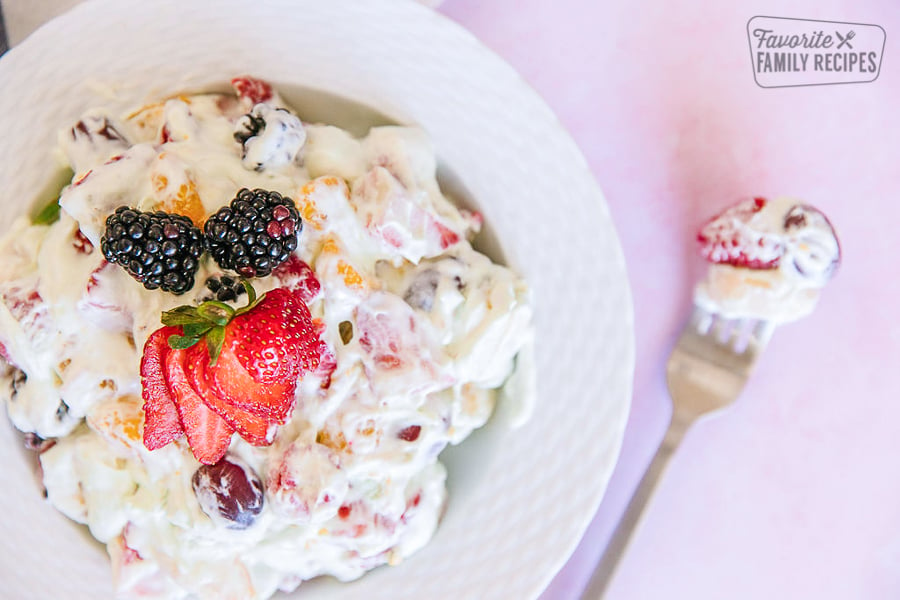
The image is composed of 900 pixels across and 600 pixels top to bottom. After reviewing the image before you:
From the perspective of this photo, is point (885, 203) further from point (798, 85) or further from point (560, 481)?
point (560, 481)

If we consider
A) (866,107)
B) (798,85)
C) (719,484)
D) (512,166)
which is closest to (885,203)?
(866,107)

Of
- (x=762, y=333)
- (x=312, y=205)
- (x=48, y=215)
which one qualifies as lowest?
(x=762, y=333)

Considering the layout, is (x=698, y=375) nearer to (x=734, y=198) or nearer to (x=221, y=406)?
(x=734, y=198)

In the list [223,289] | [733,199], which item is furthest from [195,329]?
[733,199]

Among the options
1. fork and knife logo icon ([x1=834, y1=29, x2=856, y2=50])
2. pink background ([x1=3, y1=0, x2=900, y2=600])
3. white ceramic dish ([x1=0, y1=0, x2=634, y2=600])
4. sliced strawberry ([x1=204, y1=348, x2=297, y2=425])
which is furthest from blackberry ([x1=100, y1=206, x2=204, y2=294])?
fork and knife logo icon ([x1=834, y1=29, x2=856, y2=50])

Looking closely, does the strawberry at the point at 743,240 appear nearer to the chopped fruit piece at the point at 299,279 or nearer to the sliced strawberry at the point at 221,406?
Result: the chopped fruit piece at the point at 299,279

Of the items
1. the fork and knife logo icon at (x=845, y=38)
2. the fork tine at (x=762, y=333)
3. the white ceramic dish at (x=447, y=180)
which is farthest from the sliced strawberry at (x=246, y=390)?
the fork and knife logo icon at (x=845, y=38)
